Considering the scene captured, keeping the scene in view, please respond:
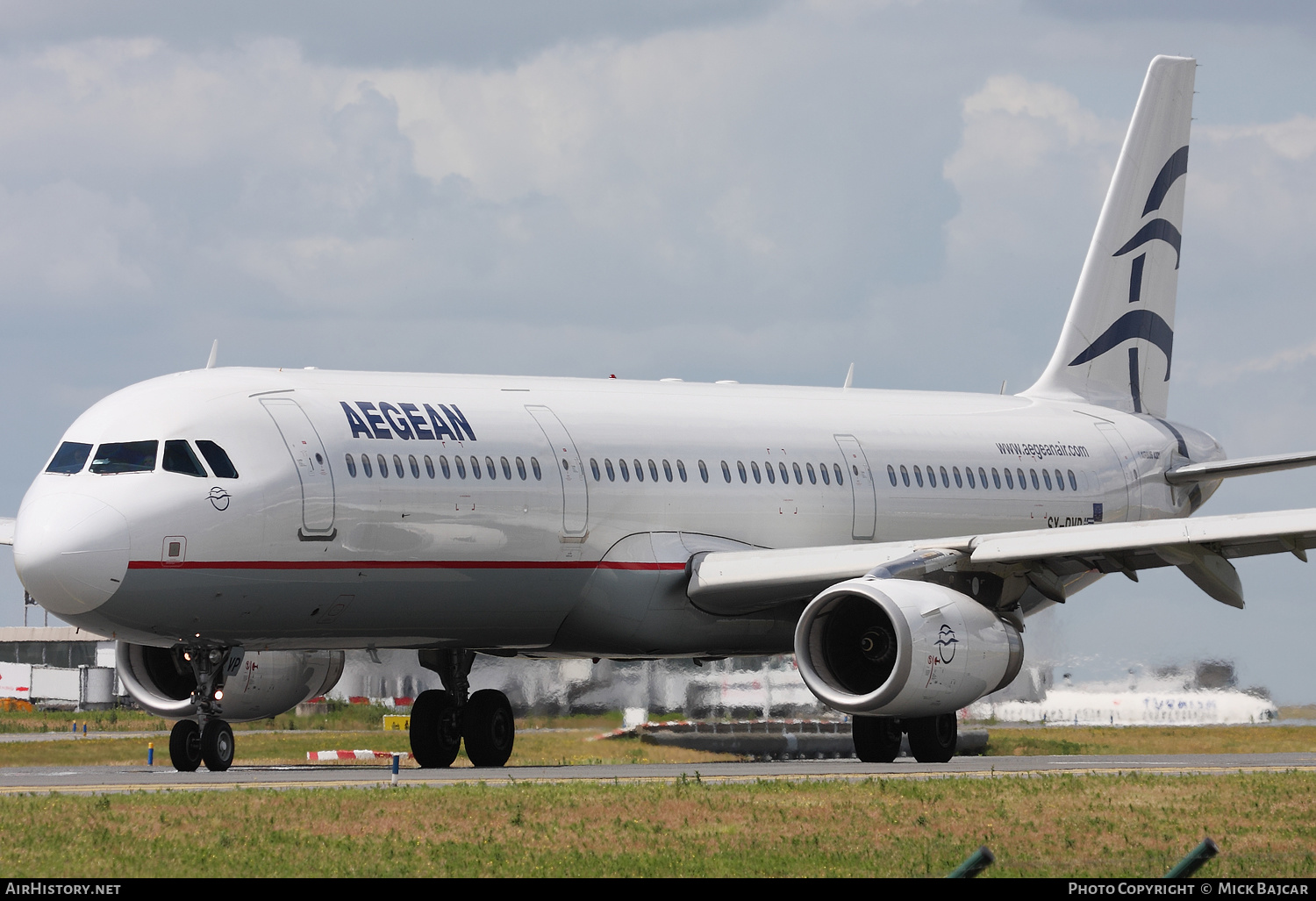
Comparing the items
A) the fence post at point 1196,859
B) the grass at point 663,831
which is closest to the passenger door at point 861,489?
the grass at point 663,831

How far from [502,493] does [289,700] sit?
579cm

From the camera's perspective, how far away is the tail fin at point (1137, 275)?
3428 cm

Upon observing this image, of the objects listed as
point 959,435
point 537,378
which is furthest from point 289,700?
point 959,435

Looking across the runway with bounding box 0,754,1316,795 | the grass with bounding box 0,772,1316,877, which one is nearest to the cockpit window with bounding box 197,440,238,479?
the runway with bounding box 0,754,1316,795

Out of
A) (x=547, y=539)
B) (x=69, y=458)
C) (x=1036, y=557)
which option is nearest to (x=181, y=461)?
(x=69, y=458)

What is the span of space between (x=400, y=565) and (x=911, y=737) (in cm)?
732

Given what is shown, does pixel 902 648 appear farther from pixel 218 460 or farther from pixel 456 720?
pixel 456 720

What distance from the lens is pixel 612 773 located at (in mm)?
23922

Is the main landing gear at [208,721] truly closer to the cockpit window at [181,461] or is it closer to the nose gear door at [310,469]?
the nose gear door at [310,469]

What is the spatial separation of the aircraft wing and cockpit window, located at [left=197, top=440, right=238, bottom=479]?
20.7 ft

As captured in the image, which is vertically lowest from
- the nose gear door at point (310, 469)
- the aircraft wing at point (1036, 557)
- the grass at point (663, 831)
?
the grass at point (663, 831)

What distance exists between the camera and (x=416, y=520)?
74.3ft

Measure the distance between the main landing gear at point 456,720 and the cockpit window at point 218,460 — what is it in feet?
19.9

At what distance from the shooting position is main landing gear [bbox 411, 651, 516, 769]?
87.8 ft
